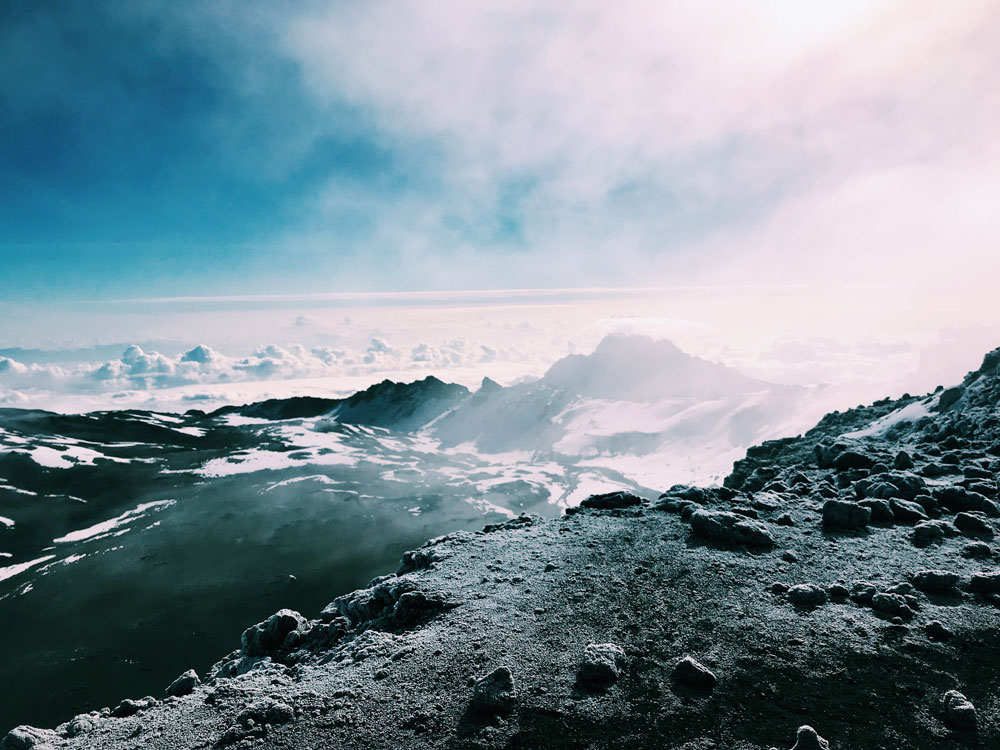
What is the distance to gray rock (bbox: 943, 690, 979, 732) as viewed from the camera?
784 centimetres

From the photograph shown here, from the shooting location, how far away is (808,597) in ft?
38.5

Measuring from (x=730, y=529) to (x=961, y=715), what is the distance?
26.0ft

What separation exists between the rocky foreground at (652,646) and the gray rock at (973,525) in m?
0.05

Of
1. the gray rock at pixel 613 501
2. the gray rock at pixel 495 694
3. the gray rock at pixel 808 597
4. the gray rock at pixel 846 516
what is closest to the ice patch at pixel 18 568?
the gray rock at pixel 613 501

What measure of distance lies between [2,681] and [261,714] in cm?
13485

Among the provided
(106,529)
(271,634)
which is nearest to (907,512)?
(271,634)

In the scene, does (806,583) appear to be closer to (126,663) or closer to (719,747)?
(719,747)

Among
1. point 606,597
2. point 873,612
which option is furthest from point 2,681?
point 873,612

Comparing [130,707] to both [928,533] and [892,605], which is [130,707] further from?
[928,533]

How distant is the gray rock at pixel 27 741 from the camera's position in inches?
374

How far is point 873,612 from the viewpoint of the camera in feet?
36.9

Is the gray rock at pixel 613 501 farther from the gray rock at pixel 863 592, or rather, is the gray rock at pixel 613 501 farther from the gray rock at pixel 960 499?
the gray rock at pixel 960 499

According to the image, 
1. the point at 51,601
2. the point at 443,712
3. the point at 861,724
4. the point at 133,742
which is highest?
the point at 861,724

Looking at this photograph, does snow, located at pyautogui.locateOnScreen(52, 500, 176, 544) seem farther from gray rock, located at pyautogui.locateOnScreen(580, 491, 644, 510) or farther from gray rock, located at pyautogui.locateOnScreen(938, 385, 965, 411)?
gray rock, located at pyautogui.locateOnScreen(938, 385, 965, 411)
